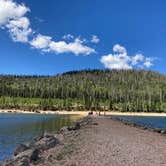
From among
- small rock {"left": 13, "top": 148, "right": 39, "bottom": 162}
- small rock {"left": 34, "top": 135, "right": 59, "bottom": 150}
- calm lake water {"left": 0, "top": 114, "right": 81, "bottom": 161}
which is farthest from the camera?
calm lake water {"left": 0, "top": 114, "right": 81, "bottom": 161}

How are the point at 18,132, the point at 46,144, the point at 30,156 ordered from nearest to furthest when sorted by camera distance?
the point at 30,156 < the point at 46,144 < the point at 18,132

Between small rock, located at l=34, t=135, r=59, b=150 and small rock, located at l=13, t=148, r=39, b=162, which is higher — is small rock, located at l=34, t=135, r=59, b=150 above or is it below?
above

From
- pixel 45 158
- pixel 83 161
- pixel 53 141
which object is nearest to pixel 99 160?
pixel 83 161

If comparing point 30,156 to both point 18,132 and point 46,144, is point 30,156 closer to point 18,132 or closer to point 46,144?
point 46,144

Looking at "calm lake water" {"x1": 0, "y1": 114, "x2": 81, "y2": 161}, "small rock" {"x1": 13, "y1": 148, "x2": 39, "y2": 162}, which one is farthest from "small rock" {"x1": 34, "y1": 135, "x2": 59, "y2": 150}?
"calm lake water" {"x1": 0, "y1": 114, "x2": 81, "y2": 161}

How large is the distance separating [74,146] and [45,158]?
6.21 m

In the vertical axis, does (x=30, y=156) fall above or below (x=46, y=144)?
below

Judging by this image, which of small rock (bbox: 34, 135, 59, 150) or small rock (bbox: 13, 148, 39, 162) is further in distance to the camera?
small rock (bbox: 34, 135, 59, 150)

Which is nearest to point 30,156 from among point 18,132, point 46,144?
point 46,144

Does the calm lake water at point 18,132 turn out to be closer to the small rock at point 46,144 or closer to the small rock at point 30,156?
the small rock at point 46,144

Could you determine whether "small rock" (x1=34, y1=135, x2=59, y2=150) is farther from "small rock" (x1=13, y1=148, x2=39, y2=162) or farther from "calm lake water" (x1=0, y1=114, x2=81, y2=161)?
"calm lake water" (x1=0, y1=114, x2=81, y2=161)

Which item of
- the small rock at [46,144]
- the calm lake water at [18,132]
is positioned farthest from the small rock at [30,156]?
Result: the calm lake water at [18,132]

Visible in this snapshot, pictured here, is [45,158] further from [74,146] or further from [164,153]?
[164,153]

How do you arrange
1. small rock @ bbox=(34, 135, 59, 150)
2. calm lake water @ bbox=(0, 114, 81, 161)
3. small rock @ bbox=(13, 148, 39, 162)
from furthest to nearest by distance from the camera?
calm lake water @ bbox=(0, 114, 81, 161)
small rock @ bbox=(34, 135, 59, 150)
small rock @ bbox=(13, 148, 39, 162)
